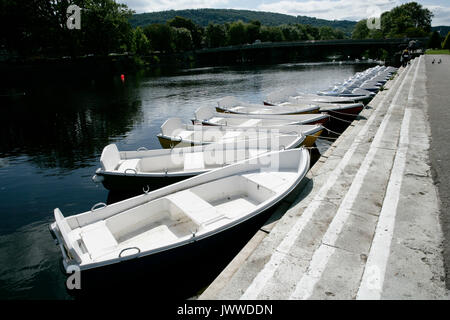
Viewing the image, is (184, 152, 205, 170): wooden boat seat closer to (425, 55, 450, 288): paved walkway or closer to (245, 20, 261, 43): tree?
(425, 55, 450, 288): paved walkway

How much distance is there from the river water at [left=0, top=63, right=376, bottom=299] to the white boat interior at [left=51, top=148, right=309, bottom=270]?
1.80 metres

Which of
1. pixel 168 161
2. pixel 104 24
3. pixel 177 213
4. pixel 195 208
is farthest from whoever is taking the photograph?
pixel 104 24

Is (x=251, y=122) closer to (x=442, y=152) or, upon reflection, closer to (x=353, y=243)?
(x=442, y=152)

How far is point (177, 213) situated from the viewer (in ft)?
22.3

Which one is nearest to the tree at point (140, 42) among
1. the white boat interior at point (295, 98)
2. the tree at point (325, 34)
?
the white boat interior at point (295, 98)

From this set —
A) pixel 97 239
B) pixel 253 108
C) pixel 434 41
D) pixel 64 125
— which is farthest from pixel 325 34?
pixel 97 239

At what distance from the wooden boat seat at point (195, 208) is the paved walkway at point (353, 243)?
1.20 metres

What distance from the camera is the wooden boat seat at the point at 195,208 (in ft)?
20.3

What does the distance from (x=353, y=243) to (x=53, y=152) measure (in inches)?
663

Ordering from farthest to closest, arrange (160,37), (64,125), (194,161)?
(160,37), (64,125), (194,161)

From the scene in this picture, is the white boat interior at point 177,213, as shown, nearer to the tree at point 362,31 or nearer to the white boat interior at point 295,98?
the white boat interior at point 295,98

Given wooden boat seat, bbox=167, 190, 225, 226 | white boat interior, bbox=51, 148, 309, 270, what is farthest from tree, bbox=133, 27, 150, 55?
wooden boat seat, bbox=167, 190, 225, 226
